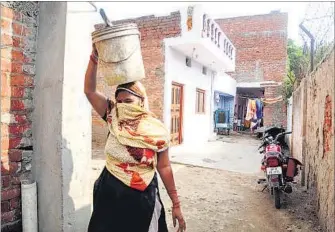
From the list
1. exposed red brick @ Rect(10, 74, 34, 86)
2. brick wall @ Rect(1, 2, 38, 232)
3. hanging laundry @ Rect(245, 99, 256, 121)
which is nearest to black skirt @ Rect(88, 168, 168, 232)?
brick wall @ Rect(1, 2, 38, 232)

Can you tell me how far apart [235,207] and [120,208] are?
2.64 m

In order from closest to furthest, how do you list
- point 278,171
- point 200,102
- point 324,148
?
point 324,148
point 278,171
point 200,102

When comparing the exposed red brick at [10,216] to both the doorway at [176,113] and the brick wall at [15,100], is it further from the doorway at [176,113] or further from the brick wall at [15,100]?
the doorway at [176,113]

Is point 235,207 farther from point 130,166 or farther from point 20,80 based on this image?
point 20,80

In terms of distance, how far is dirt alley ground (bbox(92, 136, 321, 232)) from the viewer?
11.1 ft

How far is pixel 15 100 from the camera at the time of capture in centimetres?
212

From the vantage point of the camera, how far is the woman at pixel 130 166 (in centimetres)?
179

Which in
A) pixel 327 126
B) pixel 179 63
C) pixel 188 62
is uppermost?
pixel 188 62

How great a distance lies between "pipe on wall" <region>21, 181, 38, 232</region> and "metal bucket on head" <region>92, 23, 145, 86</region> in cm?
115

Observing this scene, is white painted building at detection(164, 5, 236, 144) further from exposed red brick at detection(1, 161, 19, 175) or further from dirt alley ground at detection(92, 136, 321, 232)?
exposed red brick at detection(1, 161, 19, 175)

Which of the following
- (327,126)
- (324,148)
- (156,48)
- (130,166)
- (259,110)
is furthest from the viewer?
(259,110)

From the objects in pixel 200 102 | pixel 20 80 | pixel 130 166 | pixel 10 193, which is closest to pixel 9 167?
pixel 10 193

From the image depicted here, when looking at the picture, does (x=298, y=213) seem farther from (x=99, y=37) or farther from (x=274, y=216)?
(x=99, y=37)

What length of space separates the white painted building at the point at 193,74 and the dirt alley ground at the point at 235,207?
9.92 ft
